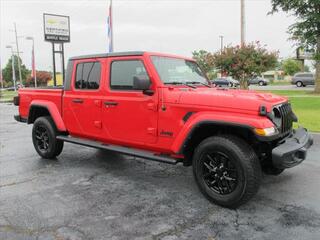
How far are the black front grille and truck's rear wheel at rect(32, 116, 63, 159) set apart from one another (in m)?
4.09

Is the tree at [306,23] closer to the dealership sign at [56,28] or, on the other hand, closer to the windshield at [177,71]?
the dealership sign at [56,28]

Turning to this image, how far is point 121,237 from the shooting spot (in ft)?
11.3

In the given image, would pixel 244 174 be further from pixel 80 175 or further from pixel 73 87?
pixel 73 87

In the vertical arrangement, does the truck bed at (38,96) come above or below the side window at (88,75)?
below

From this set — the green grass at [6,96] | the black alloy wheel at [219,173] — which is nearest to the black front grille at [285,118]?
the black alloy wheel at [219,173]

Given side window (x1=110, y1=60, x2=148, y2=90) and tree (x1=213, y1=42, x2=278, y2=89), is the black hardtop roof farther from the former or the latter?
→ tree (x1=213, y1=42, x2=278, y2=89)

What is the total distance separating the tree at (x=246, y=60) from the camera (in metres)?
17.7

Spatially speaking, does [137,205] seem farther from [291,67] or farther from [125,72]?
[291,67]

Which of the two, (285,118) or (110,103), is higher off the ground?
(110,103)

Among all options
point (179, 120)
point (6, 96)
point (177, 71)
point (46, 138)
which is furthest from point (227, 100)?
point (6, 96)

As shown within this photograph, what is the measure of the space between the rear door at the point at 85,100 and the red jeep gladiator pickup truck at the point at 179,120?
0.02 m

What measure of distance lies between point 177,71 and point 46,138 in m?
3.05

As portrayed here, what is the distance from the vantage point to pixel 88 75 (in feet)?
19.2

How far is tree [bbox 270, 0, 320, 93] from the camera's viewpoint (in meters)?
23.4
